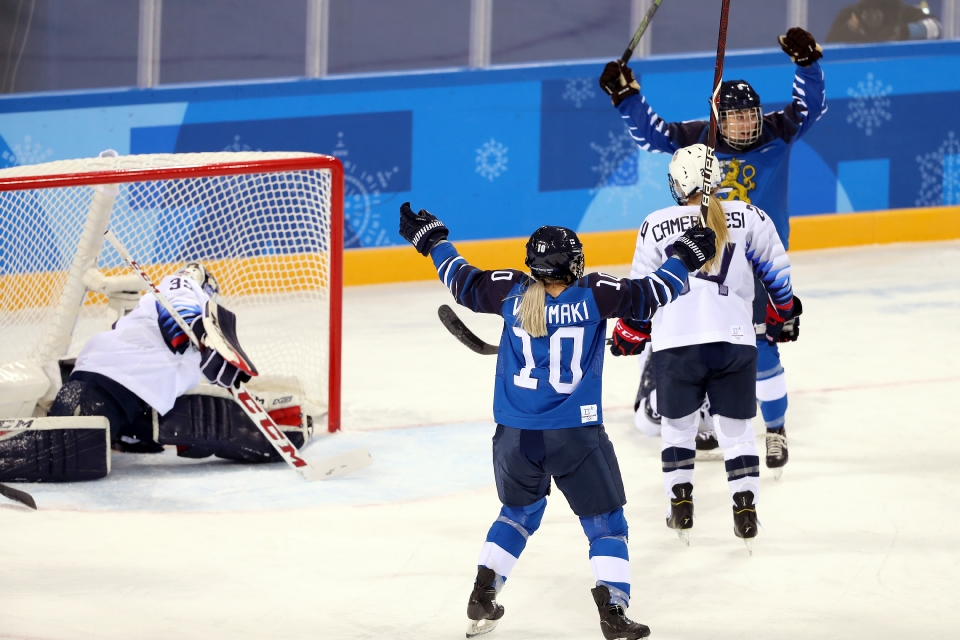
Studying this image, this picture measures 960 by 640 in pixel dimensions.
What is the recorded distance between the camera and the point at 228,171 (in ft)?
17.3

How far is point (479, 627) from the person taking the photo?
11.3ft

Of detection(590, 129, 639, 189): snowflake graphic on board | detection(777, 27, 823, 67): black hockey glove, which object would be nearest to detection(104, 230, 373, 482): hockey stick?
detection(777, 27, 823, 67): black hockey glove

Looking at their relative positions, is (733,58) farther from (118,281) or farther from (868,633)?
(868,633)

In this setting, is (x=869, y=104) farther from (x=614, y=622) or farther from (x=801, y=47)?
(x=614, y=622)

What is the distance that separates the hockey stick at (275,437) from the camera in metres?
4.86

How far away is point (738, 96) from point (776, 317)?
2.83ft

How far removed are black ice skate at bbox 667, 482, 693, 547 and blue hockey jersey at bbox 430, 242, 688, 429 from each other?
0.93m

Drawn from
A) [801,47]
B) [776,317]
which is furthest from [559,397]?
[801,47]

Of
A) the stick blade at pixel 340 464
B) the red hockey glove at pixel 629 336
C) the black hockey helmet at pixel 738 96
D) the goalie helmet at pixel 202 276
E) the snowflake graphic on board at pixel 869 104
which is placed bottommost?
the stick blade at pixel 340 464

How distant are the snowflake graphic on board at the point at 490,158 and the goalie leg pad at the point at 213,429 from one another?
12.6ft

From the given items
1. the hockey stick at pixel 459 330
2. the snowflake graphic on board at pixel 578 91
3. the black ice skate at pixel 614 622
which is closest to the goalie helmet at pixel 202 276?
the hockey stick at pixel 459 330

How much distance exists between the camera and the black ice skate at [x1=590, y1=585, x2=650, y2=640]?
10.8 feet

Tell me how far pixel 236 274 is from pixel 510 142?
2.41 m

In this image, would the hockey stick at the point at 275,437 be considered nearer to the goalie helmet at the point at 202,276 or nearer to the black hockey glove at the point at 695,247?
the goalie helmet at the point at 202,276
